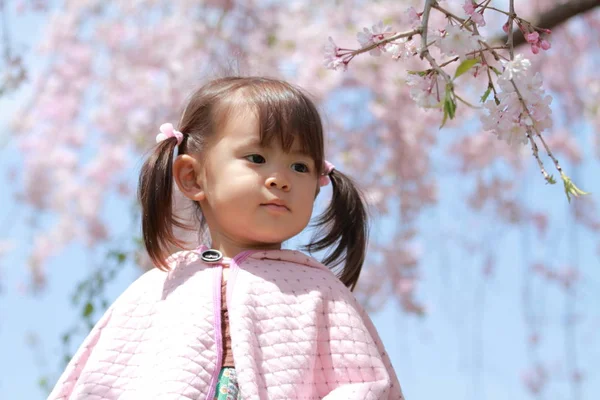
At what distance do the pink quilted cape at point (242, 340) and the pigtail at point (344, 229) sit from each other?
0.21m

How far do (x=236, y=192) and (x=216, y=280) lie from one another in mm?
180

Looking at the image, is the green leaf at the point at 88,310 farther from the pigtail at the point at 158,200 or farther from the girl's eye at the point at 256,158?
the girl's eye at the point at 256,158

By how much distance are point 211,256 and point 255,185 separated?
0.62ft

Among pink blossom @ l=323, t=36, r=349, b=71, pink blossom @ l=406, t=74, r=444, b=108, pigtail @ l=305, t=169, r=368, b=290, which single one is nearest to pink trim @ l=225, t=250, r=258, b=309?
pigtail @ l=305, t=169, r=368, b=290

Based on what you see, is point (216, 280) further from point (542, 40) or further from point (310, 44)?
point (310, 44)

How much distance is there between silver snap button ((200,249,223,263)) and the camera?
6.04 ft

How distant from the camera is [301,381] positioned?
1675 mm

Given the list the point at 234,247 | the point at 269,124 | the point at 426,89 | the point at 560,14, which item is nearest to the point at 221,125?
the point at 269,124

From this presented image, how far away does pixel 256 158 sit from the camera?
1806mm

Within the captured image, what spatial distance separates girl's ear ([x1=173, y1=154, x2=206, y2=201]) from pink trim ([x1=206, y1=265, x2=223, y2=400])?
190 mm

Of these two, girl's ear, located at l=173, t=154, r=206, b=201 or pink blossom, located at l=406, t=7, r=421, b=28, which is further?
girl's ear, located at l=173, t=154, r=206, b=201

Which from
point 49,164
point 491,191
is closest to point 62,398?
point 491,191

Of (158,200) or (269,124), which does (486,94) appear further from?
(158,200)

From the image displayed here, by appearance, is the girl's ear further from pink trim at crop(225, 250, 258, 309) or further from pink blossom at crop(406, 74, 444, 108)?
pink blossom at crop(406, 74, 444, 108)
